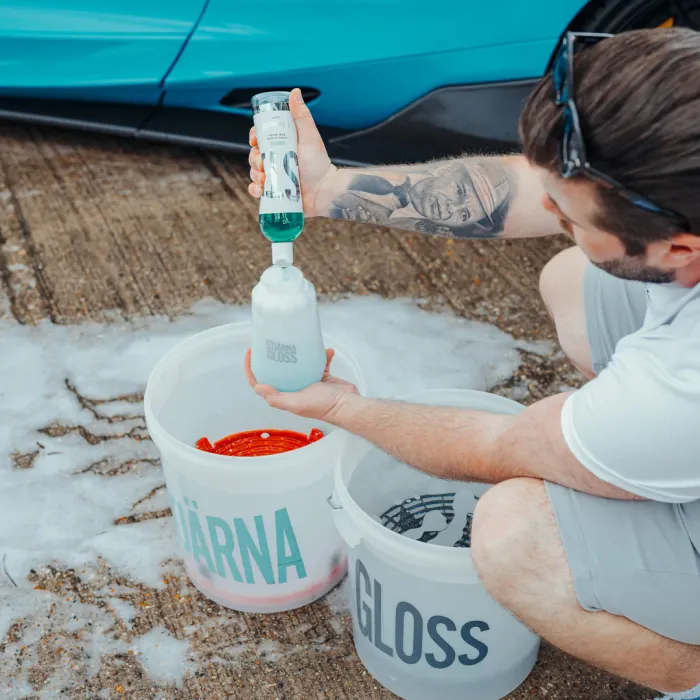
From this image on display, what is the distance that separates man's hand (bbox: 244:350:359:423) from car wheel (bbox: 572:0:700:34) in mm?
1418

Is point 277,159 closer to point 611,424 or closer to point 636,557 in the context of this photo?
point 611,424

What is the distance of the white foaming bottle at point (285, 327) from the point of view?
1.43 meters

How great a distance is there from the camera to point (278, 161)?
4.79 ft

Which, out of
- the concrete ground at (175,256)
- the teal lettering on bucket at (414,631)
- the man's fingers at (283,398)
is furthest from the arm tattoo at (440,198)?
the teal lettering on bucket at (414,631)

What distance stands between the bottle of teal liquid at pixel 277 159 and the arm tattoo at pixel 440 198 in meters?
0.23

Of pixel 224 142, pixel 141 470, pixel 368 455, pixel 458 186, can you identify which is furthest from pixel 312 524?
pixel 224 142

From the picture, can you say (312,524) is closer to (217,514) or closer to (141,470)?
(217,514)

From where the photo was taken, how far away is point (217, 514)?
1.46 metres

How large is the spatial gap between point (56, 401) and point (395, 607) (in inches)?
40.2

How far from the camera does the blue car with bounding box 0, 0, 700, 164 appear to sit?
7.74 feet

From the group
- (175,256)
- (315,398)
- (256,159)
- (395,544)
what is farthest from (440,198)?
(175,256)

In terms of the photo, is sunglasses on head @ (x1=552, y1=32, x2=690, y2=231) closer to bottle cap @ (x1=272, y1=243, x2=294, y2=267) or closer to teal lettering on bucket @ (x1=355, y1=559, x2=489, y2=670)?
bottle cap @ (x1=272, y1=243, x2=294, y2=267)

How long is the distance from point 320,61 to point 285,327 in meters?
1.27

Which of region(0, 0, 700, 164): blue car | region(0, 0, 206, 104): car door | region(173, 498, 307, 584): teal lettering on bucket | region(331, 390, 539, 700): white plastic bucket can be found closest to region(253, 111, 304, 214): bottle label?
region(331, 390, 539, 700): white plastic bucket
